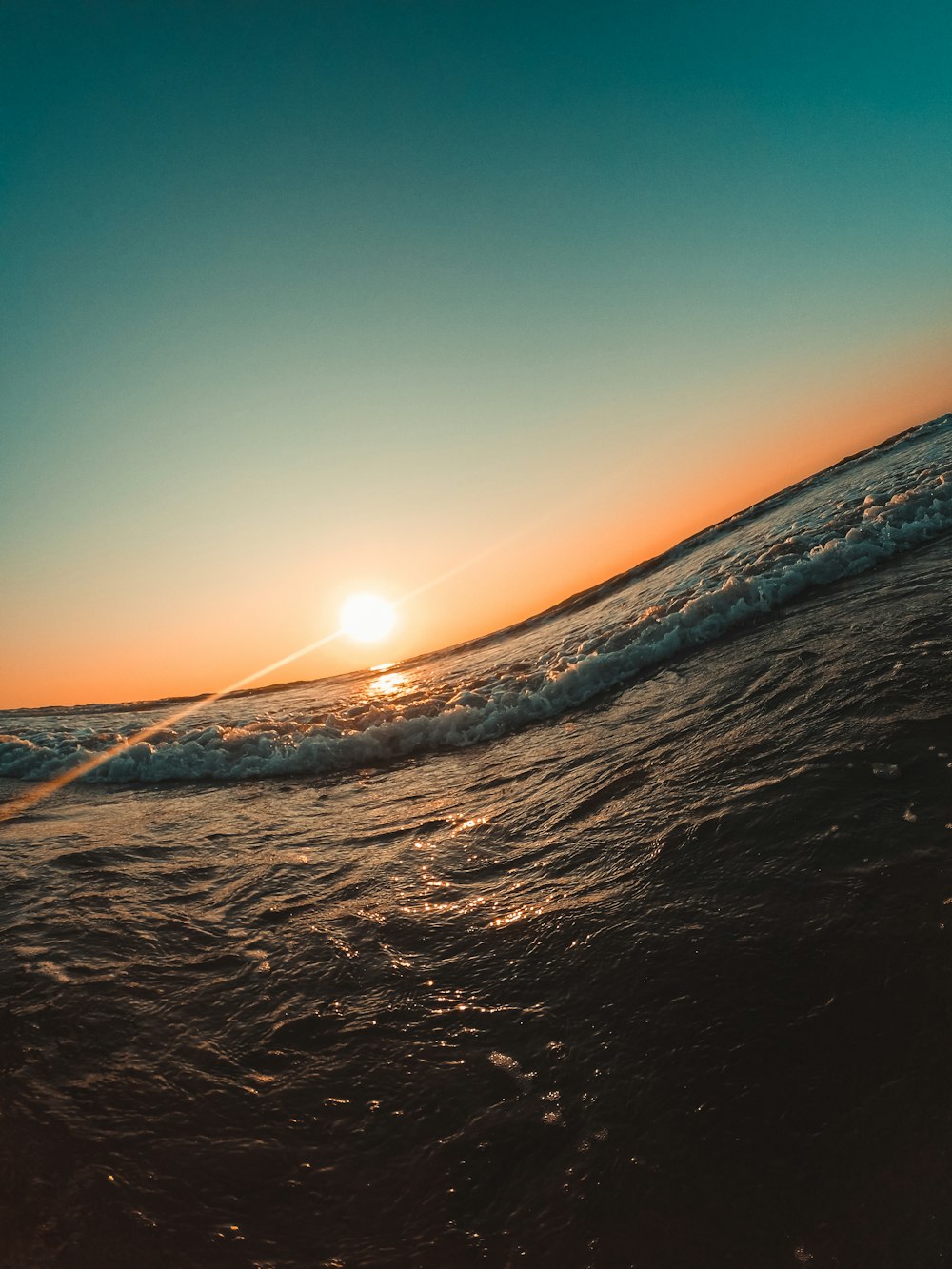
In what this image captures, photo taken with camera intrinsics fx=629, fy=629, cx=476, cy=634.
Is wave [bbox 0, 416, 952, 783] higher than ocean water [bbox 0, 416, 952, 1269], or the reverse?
wave [bbox 0, 416, 952, 783]

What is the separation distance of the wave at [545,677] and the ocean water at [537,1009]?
8.71 feet

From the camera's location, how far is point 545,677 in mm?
9492

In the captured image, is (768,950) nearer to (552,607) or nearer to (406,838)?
(406,838)

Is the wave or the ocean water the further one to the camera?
the wave

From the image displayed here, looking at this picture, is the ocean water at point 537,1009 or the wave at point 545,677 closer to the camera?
the ocean water at point 537,1009

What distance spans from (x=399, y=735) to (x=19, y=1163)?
7072mm

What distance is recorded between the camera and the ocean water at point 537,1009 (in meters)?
1.84

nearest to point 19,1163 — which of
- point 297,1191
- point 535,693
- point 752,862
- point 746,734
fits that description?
point 297,1191

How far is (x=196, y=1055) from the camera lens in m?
2.70

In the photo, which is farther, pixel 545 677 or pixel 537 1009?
pixel 545 677

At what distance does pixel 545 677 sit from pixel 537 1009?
6.98 m

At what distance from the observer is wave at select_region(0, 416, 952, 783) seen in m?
9.02

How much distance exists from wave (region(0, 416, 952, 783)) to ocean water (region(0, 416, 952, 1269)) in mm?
2654

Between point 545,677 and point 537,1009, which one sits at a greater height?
point 545,677
